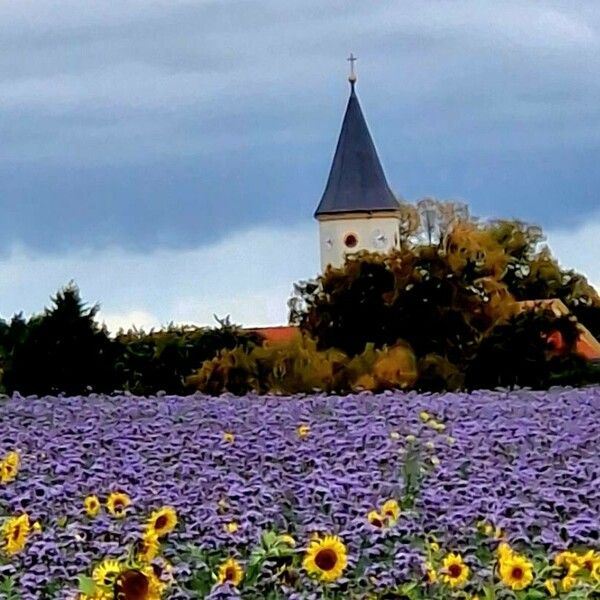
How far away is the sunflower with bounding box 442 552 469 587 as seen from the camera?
405 centimetres

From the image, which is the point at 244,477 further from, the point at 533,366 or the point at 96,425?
the point at 533,366

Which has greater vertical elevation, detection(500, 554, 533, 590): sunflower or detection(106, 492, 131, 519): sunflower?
detection(106, 492, 131, 519): sunflower

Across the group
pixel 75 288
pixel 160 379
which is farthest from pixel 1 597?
pixel 160 379

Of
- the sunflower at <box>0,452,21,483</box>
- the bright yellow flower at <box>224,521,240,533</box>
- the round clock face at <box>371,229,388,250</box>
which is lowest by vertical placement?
the bright yellow flower at <box>224,521,240,533</box>

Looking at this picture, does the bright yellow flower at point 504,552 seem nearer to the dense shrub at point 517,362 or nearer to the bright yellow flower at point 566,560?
the bright yellow flower at point 566,560

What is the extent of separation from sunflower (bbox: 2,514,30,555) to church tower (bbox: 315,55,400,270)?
5710 centimetres

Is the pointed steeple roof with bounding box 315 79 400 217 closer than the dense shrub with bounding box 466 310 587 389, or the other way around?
the dense shrub with bounding box 466 310 587 389

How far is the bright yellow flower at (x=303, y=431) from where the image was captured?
6.30m

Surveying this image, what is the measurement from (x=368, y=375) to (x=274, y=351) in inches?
39.3

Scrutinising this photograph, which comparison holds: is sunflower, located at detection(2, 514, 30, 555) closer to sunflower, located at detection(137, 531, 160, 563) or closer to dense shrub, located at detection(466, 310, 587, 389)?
sunflower, located at detection(137, 531, 160, 563)

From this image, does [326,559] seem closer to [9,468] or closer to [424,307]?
[9,468]

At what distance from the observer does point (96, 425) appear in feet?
21.8

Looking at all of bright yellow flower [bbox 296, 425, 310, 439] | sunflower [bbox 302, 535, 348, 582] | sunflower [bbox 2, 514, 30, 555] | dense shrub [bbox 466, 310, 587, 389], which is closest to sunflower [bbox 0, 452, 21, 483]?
sunflower [bbox 2, 514, 30, 555]

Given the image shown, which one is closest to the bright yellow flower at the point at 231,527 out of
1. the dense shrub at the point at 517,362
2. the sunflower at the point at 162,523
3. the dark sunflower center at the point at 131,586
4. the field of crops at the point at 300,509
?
the field of crops at the point at 300,509
